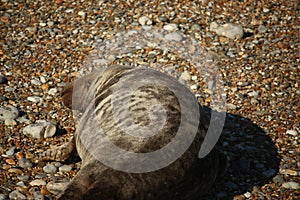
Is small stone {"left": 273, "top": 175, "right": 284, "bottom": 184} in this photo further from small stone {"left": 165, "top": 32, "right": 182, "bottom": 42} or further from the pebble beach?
small stone {"left": 165, "top": 32, "right": 182, "bottom": 42}

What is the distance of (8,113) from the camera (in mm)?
5484

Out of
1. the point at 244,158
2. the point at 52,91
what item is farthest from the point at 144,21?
the point at 244,158

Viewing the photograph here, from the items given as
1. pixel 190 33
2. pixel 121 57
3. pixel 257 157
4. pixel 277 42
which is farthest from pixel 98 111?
pixel 277 42

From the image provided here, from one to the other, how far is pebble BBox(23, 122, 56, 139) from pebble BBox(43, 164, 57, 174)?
1.52 feet

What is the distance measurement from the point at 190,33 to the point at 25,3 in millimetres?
2567

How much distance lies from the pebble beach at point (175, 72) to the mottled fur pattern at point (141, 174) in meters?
0.54

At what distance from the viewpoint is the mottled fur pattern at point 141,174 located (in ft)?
12.1

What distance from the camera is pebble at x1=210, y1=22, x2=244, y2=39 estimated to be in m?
7.07

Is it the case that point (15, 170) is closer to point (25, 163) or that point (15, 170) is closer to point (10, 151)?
point (25, 163)

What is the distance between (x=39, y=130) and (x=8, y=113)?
0.50 m

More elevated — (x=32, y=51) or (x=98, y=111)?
(x=98, y=111)

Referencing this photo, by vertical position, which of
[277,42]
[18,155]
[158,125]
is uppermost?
[158,125]

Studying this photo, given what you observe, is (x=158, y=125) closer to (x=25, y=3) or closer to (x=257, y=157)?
(x=257, y=157)

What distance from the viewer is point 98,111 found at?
4496mm
